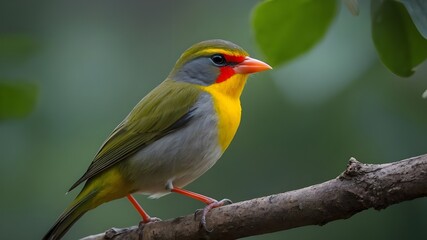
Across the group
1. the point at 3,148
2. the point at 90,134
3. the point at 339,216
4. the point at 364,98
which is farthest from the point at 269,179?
the point at 339,216

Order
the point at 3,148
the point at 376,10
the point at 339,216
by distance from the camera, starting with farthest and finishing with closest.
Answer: the point at 3,148, the point at 339,216, the point at 376,10

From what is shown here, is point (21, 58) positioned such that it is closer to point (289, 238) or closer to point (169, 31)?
point (289, 238)

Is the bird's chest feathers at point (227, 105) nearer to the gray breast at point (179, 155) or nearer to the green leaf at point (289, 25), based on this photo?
the gray breast at point (179, 155)

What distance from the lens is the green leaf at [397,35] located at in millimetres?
2186

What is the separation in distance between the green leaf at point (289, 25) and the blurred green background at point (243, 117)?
1236 millimetres

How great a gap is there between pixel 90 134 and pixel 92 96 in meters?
0.28

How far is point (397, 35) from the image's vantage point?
7.23ft

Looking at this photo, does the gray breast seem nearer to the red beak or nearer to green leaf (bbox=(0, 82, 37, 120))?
the red beak

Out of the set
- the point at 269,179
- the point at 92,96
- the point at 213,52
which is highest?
the point at 213,52

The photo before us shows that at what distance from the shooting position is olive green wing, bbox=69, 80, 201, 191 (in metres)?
3.73

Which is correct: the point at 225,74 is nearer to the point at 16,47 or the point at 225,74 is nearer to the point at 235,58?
the point at 235,58

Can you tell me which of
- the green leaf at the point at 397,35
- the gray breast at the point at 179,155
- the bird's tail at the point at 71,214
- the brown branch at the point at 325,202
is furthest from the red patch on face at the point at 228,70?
the green leaf at the point at 397,35

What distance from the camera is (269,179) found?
473cm

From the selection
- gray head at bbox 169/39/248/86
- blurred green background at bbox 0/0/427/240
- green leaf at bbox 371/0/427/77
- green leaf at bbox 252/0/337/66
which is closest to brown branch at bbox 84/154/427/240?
green leaf at bbox 371/0/427/77
